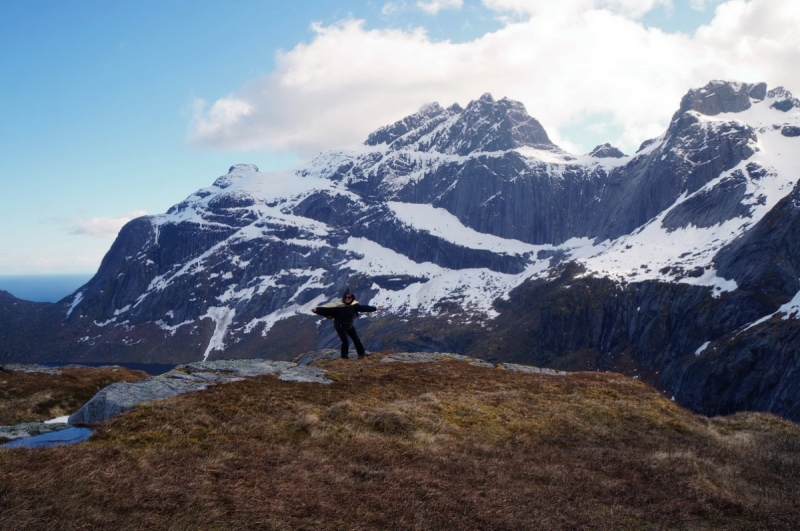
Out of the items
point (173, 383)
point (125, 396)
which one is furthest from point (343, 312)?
point (125, 396)

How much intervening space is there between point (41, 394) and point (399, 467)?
41.2 m

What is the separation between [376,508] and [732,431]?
1888 centimetres

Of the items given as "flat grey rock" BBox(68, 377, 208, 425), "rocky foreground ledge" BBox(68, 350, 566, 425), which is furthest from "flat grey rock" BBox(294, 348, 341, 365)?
"flat grey rock" BBox(68, 377, 208, 425)

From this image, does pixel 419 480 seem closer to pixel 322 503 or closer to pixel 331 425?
pixel 322 503


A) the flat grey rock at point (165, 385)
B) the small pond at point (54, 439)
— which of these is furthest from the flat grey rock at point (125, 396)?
the small pond at point (54, 439)

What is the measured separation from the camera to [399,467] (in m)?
15.1

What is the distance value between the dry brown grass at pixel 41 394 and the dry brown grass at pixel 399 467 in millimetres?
24895

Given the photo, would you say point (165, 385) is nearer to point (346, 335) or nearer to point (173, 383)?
point (173, 383)

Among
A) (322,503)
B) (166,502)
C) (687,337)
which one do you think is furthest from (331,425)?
(687,337)

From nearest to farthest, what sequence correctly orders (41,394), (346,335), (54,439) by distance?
(54,439)
(346,335)
(41,394)

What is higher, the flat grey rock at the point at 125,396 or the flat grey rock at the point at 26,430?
the flat grey rock at the point at 125,396

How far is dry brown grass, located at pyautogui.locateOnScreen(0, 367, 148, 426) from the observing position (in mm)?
39356

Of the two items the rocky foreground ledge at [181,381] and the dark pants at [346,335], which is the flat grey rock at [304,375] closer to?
the rocky foreground ledge at [181,381]

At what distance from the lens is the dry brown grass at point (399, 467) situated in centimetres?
1136
